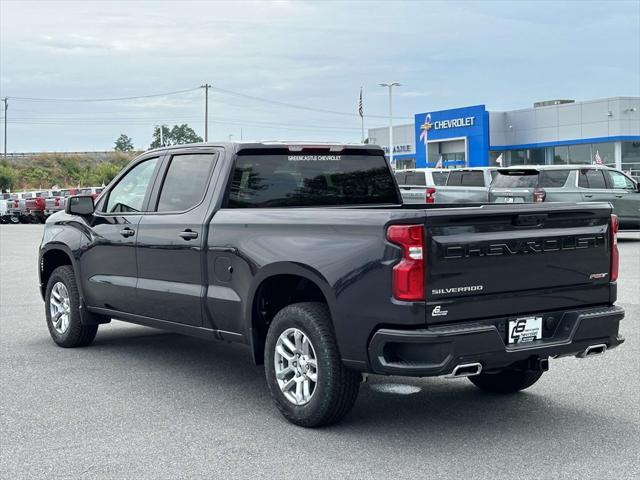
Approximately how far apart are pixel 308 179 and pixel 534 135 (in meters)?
54.6

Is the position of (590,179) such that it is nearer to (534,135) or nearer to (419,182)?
(419,182)

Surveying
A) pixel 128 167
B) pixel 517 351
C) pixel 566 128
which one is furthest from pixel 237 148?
pixel 566 128

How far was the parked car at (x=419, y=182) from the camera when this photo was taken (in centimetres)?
2617

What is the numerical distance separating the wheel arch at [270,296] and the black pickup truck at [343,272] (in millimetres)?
11

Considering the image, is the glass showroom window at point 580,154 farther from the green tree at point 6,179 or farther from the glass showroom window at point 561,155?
the green tree at point 6,179

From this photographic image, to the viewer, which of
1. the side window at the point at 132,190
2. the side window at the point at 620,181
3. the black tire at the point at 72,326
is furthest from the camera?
the side window at the point at 620,181

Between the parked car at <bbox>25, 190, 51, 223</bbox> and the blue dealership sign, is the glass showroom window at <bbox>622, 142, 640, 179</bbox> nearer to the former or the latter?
the blue dealership sign

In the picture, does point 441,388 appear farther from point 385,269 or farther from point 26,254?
point 26,254

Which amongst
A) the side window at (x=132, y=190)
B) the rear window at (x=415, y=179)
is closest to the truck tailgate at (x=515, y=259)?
the side window at (x=132, y=190)

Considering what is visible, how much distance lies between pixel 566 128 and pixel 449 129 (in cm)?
969

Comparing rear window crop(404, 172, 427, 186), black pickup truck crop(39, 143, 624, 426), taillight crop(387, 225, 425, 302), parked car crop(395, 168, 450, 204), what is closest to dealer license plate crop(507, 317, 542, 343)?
black pickup truck crop(39, 143, 624, 426)

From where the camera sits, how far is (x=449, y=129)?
64500mm

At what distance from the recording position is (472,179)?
24984mm

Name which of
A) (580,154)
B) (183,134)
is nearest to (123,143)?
(183,134)
